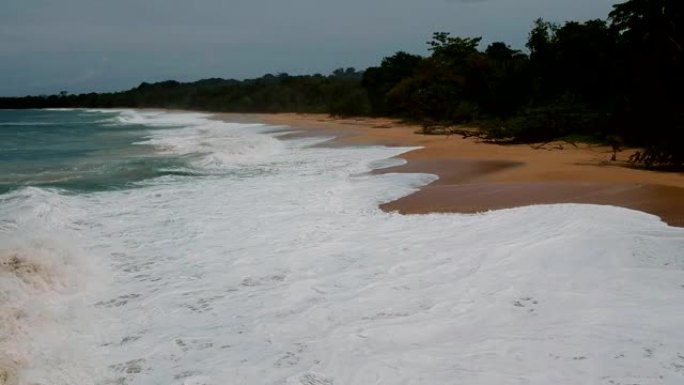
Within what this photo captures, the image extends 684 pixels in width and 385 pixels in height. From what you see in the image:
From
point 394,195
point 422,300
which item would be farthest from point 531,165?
point 422,300

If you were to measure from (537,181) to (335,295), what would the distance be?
7628 mm

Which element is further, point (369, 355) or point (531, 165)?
point (531, 165)

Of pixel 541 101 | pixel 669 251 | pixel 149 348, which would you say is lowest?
pixel 149 348

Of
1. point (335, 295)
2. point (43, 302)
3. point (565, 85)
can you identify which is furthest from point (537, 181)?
point (565, 85)

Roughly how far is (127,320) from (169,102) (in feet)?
346

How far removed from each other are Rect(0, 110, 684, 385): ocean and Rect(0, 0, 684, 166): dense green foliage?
23.7 ft

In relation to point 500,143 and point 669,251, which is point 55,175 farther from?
point 669,251

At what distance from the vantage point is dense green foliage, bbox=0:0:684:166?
584 inches

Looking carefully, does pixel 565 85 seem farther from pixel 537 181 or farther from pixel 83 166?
pixel 83 166

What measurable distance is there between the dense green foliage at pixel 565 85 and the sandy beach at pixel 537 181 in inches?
47.5

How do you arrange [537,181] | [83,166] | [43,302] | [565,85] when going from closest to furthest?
[43,302]
[537,181]
[83,166]
[565,85]

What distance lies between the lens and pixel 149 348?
5.28 meters

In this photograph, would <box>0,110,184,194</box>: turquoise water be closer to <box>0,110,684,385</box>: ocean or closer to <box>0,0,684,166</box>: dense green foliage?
<box>0,110,684,385</box>: ocean

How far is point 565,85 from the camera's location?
27109 millimetres
